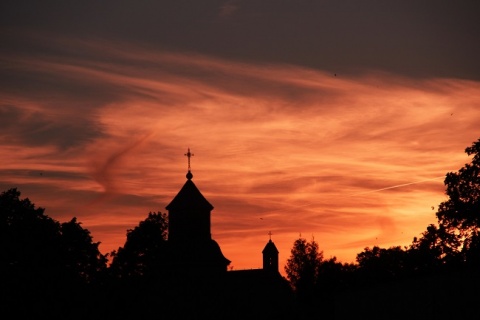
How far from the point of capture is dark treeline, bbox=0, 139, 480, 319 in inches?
2398

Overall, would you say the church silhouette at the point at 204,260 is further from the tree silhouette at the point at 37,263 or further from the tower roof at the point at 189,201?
the tree silhouette at the point at 37,263

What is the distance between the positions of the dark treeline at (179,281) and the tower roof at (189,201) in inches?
170

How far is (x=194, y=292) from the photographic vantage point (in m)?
89.8

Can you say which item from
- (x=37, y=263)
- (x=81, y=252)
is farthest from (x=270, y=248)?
(x=37, y=263)

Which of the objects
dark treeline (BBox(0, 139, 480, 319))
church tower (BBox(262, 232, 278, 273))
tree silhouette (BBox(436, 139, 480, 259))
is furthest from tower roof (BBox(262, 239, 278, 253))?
tree silhouette (BBox(436, 139, 480, 259))

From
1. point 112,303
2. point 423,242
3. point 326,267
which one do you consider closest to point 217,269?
point 112,303

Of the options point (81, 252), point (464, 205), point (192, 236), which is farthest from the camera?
point (192, 236)

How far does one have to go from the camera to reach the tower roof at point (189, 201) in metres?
93.2

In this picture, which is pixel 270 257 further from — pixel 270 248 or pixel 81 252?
pixel 81 252

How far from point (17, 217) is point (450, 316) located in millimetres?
51976

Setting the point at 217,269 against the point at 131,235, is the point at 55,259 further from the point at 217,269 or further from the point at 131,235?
the point at 131,235

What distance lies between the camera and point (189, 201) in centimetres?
9319

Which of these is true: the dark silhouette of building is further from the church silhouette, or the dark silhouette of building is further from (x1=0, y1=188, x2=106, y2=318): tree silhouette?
(x1=0, y1=188, x2=106, y2=318): tree silhouette

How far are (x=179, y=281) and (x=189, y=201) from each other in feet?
27.5
